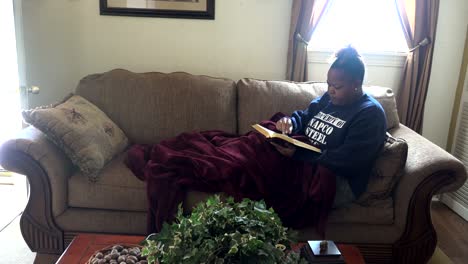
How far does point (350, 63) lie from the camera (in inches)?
71.9

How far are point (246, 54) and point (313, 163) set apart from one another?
3.71 ft

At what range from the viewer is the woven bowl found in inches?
44.5

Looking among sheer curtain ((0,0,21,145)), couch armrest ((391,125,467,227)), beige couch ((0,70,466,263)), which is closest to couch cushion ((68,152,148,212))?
beige couch ((0,70,466,263))

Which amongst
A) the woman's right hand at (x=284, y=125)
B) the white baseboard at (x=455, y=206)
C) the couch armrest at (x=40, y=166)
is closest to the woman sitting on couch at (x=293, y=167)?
the woman's right hand at (x=284, y=125)

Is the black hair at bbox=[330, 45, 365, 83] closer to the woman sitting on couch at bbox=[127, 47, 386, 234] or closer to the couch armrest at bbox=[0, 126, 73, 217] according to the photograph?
the woman sitting on couch at bbox=[127, 47, 386, 234]

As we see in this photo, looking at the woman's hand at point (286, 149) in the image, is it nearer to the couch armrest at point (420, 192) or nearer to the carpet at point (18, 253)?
the couch armrest at point (420, 192)

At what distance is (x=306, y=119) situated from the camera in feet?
7.04

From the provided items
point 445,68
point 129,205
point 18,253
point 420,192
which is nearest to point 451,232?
point 420,192

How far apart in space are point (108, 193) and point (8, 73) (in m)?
1.18

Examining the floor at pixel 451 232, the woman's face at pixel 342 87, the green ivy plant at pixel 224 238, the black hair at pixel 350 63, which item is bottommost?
the floor at pixel 451 232

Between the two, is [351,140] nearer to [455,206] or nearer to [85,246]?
[85,246]

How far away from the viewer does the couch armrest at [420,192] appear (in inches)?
68.5

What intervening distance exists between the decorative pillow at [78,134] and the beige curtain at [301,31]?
1.30 m

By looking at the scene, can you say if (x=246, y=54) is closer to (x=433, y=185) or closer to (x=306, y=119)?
(x=306, y=119)
